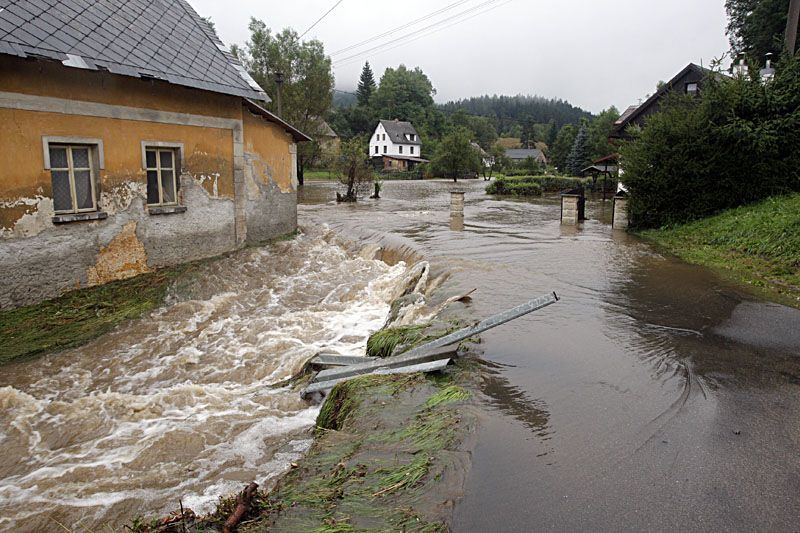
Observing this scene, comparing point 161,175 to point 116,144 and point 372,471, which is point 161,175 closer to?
point 116,144

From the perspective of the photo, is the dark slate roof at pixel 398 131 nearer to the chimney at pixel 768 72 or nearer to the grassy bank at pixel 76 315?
the chimney at pixel 768 72

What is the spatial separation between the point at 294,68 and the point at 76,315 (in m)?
33.8

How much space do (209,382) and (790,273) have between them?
10574 mm

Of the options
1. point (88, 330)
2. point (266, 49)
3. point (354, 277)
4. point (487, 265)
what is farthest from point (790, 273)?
point (266, 49)

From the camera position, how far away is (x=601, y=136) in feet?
196

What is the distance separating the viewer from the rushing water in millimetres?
4867

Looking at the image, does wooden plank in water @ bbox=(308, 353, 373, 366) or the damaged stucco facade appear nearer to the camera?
wooden plank in water @ bbox=(308, 353, 373, 366)

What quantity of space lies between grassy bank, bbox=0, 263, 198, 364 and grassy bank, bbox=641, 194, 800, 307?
11618 millimetres

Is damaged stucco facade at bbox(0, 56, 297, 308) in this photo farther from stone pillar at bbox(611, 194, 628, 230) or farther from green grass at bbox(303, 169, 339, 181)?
green grass at bbox(303, 169, 339, 181)

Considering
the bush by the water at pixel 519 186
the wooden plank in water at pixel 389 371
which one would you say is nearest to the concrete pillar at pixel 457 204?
the wooden plank in water at pixel 389 371

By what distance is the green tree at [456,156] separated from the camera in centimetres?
5956

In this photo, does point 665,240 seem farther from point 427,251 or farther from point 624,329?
point 624,329

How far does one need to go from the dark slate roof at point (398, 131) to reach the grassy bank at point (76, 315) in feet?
247

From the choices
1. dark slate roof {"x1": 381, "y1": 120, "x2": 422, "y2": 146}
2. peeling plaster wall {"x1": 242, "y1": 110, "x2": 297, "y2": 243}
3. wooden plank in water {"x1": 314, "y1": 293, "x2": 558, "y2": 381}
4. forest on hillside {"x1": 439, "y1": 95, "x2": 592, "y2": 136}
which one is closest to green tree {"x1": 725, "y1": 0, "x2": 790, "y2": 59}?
peeling plaster wall {"x1": 242, "y1": 110, "x2": 297, "y2": 243}
